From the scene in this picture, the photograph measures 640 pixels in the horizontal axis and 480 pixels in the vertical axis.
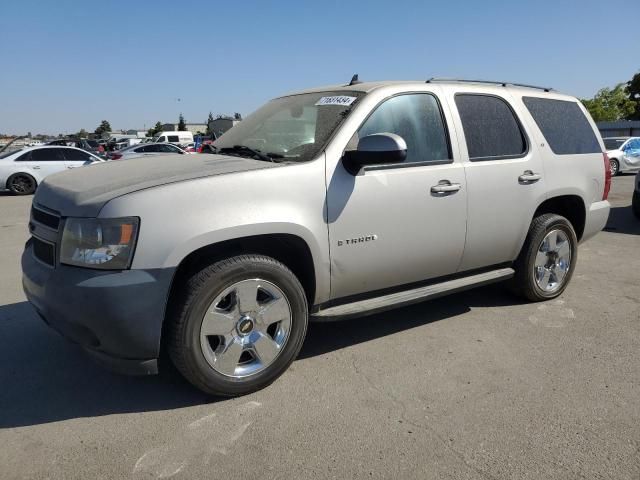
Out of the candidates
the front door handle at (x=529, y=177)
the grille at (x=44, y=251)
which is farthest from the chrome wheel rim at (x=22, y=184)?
the front door handle at (x=529, y=177)

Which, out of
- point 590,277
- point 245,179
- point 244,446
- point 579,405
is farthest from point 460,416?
point 590,277

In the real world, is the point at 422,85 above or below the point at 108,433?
above

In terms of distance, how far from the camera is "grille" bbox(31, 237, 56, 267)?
272cm

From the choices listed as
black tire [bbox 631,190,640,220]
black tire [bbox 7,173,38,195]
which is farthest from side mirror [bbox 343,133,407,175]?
black tire [bbox 7,173,38,195]

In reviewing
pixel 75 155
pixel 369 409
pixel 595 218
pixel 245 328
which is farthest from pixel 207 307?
pixel 75 155

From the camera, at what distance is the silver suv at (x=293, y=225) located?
101 inches

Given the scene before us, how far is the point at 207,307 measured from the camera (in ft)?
8.96

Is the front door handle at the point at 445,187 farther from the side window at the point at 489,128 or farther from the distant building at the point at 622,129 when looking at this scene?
the distant building at the point at 622,129

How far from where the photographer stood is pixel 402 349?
359 centimetres

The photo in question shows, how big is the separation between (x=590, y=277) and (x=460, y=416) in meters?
3.45

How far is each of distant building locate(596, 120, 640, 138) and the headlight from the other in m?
52.2

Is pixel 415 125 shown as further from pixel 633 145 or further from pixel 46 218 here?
pixel 633 145

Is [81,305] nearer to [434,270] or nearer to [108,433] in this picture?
[108,433]

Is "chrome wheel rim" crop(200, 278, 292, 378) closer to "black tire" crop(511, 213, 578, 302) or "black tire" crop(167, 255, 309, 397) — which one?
"black tire" crop(167, 255, 309, 397)
